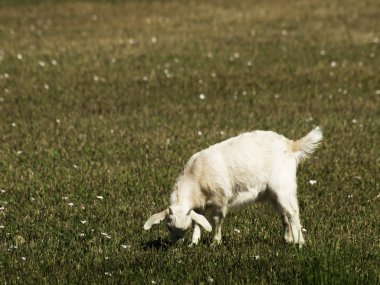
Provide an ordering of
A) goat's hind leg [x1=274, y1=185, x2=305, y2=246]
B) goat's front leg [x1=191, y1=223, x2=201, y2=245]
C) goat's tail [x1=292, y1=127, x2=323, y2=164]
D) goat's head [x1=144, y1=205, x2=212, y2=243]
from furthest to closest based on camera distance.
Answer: goat's tail [x1=292, y1=127, x2=323, y2=164] → goat's hind leg [x1=274, y1=185, x2=305, y2=246] → goat's front leg [x1=191, y1=223, x2=201, y2=245] → goat's head [x1=144, y1=205, x2=212, y2=243]

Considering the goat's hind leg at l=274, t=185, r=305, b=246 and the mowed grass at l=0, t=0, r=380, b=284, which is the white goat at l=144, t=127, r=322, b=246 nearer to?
the goat's hind leg at l=274, t=185, r=305, b=246

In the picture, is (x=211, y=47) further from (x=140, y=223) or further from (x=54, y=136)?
(x=140, y=223)

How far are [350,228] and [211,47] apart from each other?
46.5 feet

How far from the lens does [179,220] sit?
819 cm

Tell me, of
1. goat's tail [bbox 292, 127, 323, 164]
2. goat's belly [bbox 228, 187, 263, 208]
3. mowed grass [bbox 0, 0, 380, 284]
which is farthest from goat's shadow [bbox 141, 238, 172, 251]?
goat's tail [bbox 292, 127, 323, 164]

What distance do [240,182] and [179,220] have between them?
1.17 metres

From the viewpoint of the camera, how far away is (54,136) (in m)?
14.6

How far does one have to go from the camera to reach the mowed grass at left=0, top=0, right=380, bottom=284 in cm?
823

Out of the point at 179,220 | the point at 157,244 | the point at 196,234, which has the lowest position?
the point at 157,244

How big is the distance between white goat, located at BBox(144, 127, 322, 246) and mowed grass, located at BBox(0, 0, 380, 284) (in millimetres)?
342

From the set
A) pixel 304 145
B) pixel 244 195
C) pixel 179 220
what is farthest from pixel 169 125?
pixel 179 220

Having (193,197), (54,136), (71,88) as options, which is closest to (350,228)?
(193,197)

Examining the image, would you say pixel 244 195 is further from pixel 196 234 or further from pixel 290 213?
pixel 196 234

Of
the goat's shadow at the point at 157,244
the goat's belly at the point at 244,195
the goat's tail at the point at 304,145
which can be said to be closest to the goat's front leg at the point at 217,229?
the goat's belly at the point at 244,195
